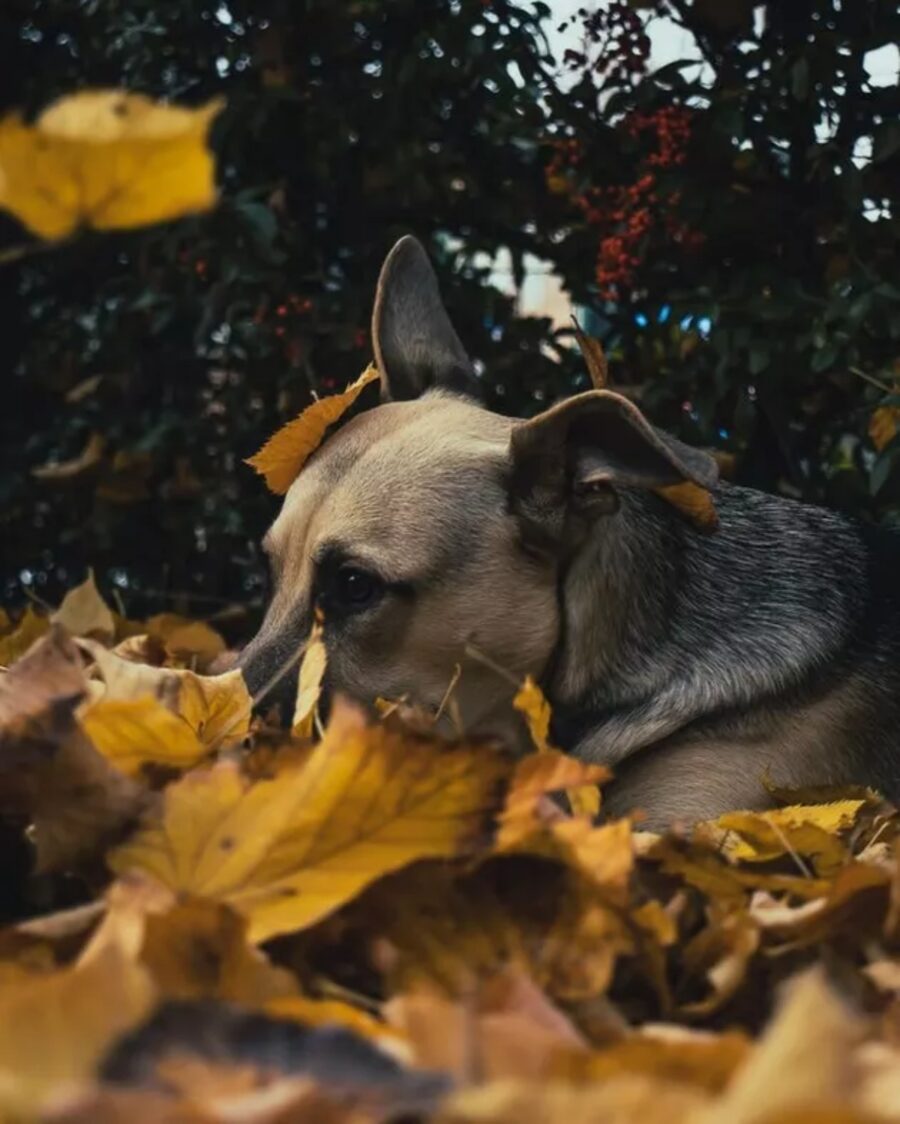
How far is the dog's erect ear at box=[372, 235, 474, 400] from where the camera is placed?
2.59 m

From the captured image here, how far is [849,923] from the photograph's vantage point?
1.02 metres

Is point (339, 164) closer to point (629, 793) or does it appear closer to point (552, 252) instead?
point (552, 252)

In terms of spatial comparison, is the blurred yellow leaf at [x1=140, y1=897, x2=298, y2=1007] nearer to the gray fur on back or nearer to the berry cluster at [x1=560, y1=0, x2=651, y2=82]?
the gray fur on back

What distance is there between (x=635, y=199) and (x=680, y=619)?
1107 millimetres

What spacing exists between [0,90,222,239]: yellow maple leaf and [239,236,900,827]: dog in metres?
1.33

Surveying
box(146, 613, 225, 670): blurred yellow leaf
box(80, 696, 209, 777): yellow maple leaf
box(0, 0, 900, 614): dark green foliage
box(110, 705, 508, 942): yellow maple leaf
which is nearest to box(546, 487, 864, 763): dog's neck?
box(0, 0, 900, 614): dark green foliage

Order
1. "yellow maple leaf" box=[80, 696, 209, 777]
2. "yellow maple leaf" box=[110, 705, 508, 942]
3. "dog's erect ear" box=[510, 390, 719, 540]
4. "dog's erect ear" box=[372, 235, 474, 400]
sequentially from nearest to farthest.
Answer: "yellow maple leaf" box=[110, 705, 508, 942], "yellow maple leaf" box=[80, 696, 209, 777], "dog's erect ear" box=[510, 390, 719, 540], "dog's erect ear" box=[372, 235, 474, 400]

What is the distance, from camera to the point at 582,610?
7.13 ft

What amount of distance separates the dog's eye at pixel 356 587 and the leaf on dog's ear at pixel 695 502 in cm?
43

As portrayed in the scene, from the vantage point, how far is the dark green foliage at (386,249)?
2826 mm

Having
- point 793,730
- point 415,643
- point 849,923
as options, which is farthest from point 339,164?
point 849,923

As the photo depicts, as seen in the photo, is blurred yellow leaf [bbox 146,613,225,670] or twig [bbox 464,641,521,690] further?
blurred yellow leaf [bbox 146,613,225,670]

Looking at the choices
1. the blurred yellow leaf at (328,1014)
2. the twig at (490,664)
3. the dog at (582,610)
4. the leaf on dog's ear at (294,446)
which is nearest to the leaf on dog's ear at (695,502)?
the dog at (582,610)

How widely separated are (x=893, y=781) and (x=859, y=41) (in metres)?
1.43
